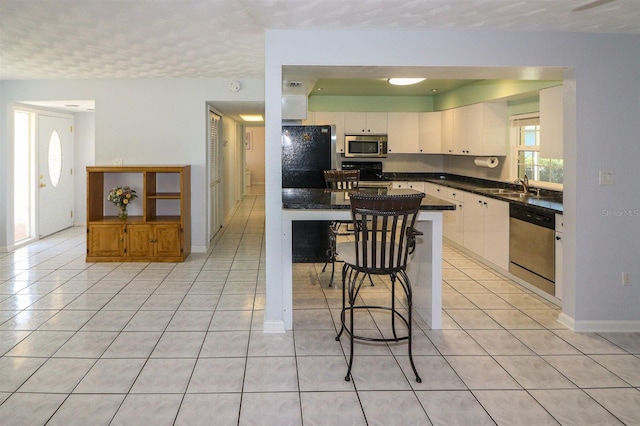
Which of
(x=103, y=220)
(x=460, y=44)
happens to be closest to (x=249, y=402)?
(x=460, y=44)

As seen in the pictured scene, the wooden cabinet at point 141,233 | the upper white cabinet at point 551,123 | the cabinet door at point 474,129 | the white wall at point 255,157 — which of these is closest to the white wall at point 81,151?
the wooden cabinet at point 141,233

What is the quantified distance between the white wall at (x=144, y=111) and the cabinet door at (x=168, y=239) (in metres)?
0.92

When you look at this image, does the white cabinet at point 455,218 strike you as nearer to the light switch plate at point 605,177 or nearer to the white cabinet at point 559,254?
the white cabinet at point 559,254

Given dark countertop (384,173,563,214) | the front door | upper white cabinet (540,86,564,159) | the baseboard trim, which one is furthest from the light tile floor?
the front door

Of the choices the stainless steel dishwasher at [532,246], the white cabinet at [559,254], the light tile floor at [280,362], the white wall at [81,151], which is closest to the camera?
the light tile floor at [280,362]

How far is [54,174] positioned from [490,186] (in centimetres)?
669

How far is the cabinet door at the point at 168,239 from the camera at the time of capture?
6.09 metres

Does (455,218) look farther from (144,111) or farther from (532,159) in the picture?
(144,111)

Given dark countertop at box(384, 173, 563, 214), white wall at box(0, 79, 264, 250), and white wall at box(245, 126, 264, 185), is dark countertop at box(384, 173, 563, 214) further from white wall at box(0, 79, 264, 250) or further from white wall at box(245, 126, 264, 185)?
white wall at box(245, 126, 264, 185)

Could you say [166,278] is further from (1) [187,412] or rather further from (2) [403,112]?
(2) [403,112]

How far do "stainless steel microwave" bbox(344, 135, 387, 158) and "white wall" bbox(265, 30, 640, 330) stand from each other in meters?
4.51

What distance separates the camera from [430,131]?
8344 mm

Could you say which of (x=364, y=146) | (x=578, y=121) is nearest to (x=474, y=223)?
(x=578, y=121)

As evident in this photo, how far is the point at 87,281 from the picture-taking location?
517 centimetres
